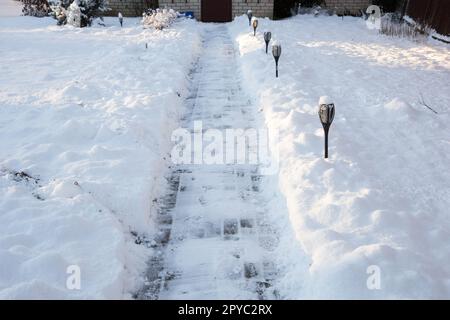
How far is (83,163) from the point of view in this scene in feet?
19.1

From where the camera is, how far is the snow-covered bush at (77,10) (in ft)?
57.7

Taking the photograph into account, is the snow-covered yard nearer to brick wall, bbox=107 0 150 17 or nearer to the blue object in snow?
the blue object in snow

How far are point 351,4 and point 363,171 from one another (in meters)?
18.0

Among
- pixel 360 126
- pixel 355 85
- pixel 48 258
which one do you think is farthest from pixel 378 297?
pixel 355 85

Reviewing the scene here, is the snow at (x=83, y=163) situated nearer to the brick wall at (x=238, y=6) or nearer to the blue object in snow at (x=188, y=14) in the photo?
the blue object in snow at (x=188, y=14)

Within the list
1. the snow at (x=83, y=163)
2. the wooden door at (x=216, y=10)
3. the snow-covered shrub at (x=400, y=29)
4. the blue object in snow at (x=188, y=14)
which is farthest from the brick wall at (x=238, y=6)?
the snow at (x=83, y=163)

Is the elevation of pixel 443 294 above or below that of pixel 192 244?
above

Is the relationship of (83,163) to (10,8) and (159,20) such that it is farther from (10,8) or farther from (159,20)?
(10,8)

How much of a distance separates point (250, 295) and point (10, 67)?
34.6 ft

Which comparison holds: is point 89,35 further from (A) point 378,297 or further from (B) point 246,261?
(A) point 378,297

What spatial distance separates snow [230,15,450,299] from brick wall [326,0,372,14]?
407 inches

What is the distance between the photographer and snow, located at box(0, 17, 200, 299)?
157 inches

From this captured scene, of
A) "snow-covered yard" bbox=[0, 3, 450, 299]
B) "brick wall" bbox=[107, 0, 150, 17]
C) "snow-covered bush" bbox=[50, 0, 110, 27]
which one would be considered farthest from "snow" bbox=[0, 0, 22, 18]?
"snow-covered yard" bbox=[0, 3, 450, 299]
